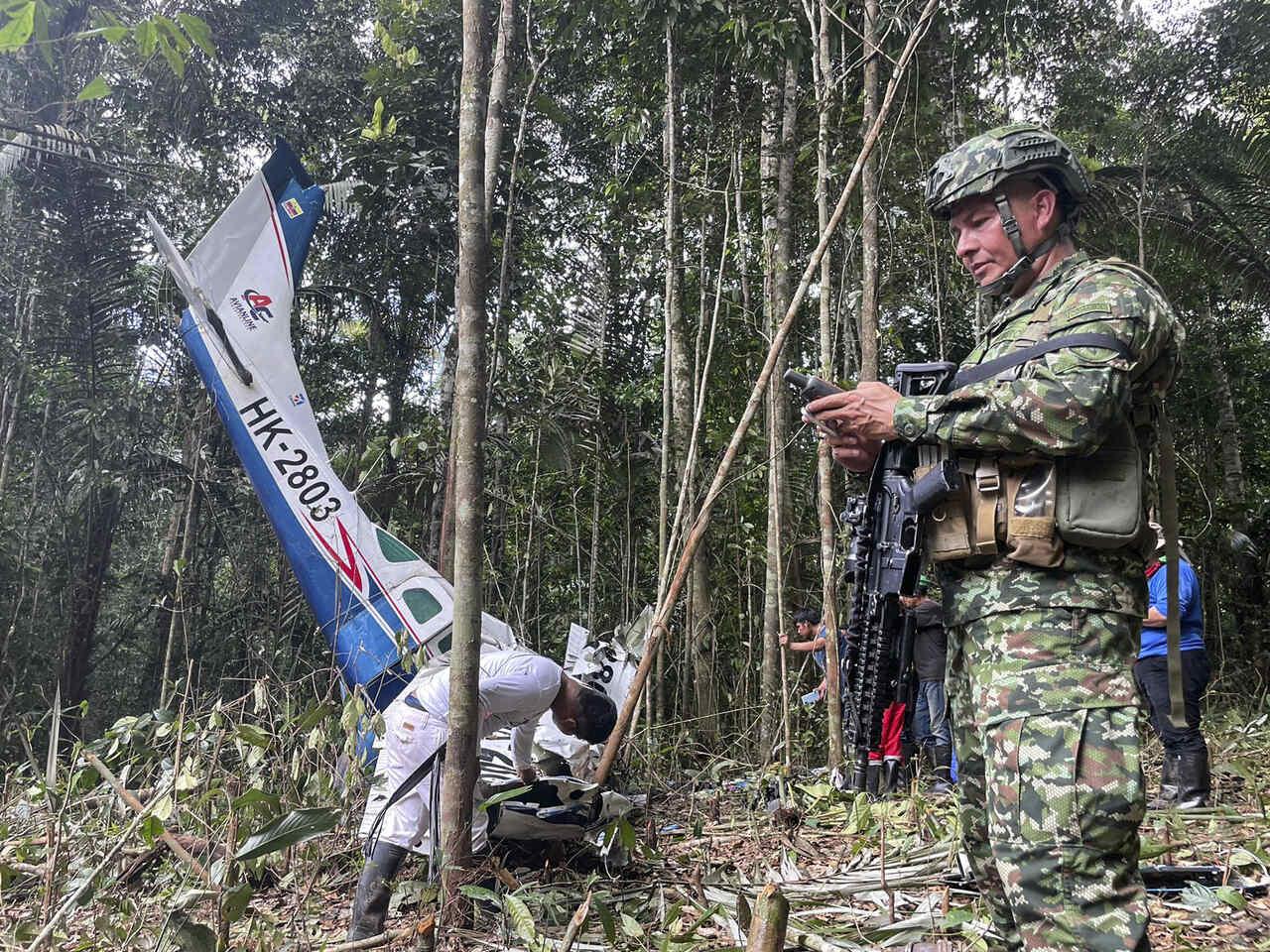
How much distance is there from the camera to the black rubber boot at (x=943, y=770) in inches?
175

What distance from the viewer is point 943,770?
4.86 metres

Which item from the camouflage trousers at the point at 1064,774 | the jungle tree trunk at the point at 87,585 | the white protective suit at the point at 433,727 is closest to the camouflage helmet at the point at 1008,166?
the camouflage trousers at the point at 1064,774

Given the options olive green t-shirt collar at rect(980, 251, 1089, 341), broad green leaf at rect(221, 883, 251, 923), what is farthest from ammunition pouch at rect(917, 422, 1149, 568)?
broad green leaf at rect(221, 883, 251, 923)

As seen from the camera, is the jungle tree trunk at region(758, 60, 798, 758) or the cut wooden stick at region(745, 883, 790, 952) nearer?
the cut wooden stick at region(745, 883, 790, 952)

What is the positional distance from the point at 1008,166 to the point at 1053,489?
69 cm

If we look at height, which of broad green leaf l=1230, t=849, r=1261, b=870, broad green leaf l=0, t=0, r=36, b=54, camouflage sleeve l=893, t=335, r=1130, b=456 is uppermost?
broad green leaf l=0, t=0, r=36, b=54

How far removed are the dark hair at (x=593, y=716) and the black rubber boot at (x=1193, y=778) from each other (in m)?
2.47

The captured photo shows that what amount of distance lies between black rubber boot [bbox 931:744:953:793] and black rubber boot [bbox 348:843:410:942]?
264 cm

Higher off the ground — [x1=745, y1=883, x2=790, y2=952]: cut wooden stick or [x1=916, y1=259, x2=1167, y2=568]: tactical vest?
[x1=916, y1=259, x2=1167, y2=568]: tactical vest

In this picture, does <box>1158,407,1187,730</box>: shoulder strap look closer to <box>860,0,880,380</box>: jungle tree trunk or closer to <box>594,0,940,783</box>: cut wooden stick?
Answer: <box>594,0,940,783</box>: cut wooden stick

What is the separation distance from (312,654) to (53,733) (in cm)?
758

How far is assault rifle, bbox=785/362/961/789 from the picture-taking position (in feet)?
6.00

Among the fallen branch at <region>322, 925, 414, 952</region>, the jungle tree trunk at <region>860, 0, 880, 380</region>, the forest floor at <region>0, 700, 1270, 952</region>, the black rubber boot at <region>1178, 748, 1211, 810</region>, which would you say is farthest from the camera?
the jungle tree trunk at <region>860, 0, 880, 380</region>

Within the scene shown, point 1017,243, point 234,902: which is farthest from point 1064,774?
point 234,902
